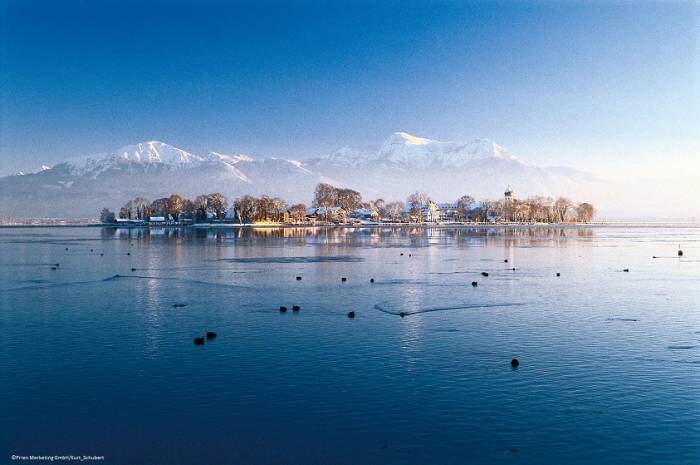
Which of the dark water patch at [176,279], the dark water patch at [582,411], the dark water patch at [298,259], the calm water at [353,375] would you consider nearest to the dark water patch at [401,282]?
the calm water at [353,375]

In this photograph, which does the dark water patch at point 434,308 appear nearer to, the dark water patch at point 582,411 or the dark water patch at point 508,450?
the dark water patch at point 582,411

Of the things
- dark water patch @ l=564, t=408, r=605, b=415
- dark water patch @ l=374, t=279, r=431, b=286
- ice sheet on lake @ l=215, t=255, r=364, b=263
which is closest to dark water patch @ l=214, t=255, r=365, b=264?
ice sheet on lake @ l=215, t=255, r=364, b=263

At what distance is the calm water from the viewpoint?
1512cm

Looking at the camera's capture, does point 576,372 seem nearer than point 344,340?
Yes

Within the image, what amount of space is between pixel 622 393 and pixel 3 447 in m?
18.2

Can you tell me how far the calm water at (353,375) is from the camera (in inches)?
595

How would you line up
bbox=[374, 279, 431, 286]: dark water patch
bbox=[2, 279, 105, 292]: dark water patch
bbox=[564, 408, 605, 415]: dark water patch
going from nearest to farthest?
bbox=[564, 408, 605, 415]: dark water patch, bbox=[2, 279, 105, 292]: dark water patch, bbox=[374, 279, 431, 286]: dark water patch

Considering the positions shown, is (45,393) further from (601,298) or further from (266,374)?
(601,298)

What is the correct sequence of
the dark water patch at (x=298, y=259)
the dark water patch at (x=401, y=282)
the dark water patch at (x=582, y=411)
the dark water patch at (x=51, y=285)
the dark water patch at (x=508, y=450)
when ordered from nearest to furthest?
the dark water patch at (x=508, y=450)
the dark water patch at (x=582, y=411)
the dark water patch at (x=51, y=285)
the dark water patch at (x=401, y=282)
the dark water patch at (x=298, y=259)

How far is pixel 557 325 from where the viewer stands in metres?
29.5

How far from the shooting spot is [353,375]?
20750mm

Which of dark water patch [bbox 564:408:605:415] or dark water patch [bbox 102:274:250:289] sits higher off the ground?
dark water patch [bbox 102:274:250:289]

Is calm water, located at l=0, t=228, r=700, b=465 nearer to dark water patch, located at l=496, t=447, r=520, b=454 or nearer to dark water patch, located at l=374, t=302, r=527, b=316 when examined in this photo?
dark water patch, located at l=496, t=447, r=520, b=454

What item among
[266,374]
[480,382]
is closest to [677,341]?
[480,382]
